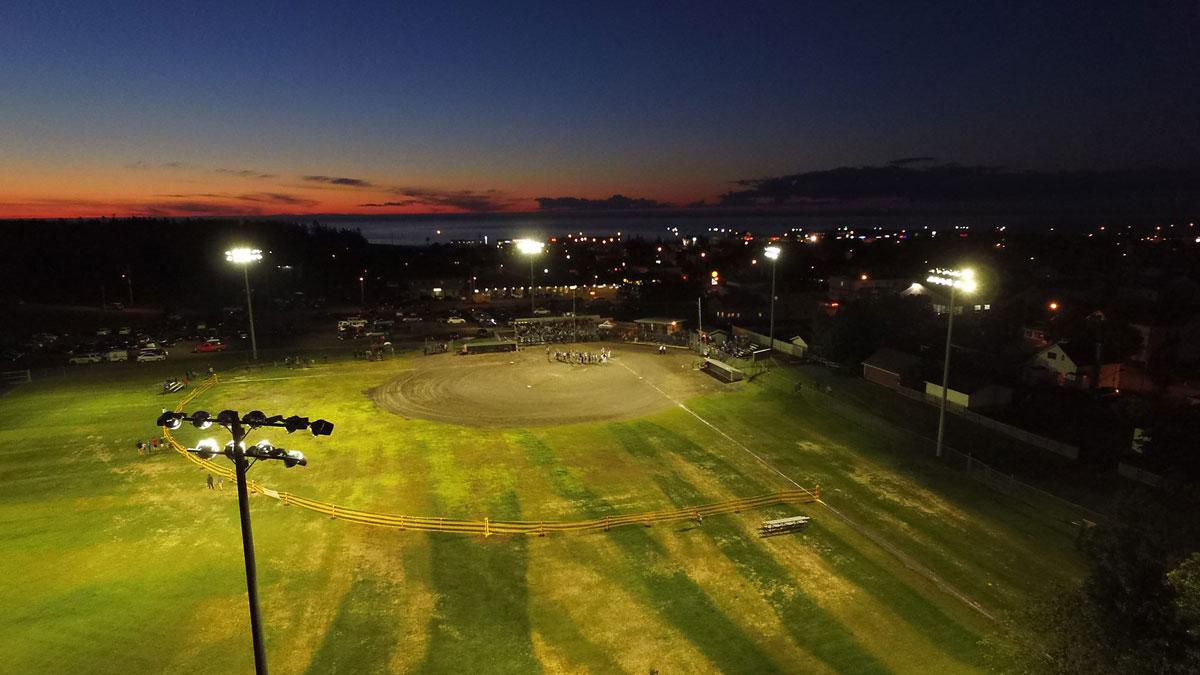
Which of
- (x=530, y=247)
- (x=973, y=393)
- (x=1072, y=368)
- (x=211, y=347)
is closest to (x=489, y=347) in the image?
(x=530, y=247)

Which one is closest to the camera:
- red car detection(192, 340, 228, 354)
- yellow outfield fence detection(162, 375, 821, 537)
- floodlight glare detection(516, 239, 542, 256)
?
yellow outfield fence detection(162, 375, 821, 537)

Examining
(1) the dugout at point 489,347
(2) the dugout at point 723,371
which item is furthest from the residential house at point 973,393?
(1) the dugout at point 489,347

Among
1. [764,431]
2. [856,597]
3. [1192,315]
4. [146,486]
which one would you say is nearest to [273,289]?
[146,486]

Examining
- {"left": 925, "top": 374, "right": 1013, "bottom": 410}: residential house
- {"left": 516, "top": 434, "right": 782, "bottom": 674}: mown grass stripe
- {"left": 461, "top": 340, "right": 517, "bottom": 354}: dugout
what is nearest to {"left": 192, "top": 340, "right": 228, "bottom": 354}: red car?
{"left": 461, "top": 340, "right": 517, "bottom": 354}: dugout

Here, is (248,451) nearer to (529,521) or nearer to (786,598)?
(529,521)

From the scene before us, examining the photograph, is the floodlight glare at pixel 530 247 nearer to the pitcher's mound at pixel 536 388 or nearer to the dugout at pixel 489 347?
the dugout at pixel 489 347

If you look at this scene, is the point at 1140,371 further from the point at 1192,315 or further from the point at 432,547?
the point at 432,547

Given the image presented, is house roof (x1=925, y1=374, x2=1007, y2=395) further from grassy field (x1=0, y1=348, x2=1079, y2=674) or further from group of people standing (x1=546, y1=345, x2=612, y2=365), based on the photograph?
group of people standing (x1=546, y1=345, x2=612, y2=365)
